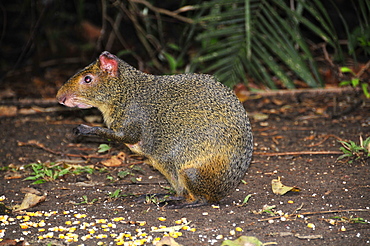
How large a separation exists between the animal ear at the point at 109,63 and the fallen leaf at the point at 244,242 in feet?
5.68

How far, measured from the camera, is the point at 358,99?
5.99 m

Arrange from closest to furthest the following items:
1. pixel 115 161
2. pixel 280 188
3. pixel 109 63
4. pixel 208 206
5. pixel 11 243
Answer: pixel 11 243
pixel 208 206
pixel 280 188
pixel 109 63
pixel 115 161

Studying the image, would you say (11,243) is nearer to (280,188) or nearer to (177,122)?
(177,122)

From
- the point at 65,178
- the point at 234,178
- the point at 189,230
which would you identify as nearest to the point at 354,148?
the point at 234,178

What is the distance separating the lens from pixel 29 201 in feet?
12.2

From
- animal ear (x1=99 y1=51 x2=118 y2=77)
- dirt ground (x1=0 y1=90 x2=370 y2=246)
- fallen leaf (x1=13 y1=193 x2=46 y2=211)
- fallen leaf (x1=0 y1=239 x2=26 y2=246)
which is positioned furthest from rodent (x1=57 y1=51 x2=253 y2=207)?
fallen leaf (x1=0 y1=239 x2=26 y2=246)

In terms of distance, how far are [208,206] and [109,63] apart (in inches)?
53.1

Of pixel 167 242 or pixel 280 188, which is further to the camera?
pixel 280 188

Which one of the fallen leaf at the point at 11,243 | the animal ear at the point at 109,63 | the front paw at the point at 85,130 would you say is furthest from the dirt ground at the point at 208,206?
the animal ear at the point at 109,63

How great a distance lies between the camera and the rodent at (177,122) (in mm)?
3541

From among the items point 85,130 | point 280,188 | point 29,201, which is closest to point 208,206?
point 280,188

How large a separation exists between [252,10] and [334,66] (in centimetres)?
119

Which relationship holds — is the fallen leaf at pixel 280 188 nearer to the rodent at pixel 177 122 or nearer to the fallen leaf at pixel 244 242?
the rodent at pixel 177 122

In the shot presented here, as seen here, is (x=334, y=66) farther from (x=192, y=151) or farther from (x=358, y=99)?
(x=192, y=151)
